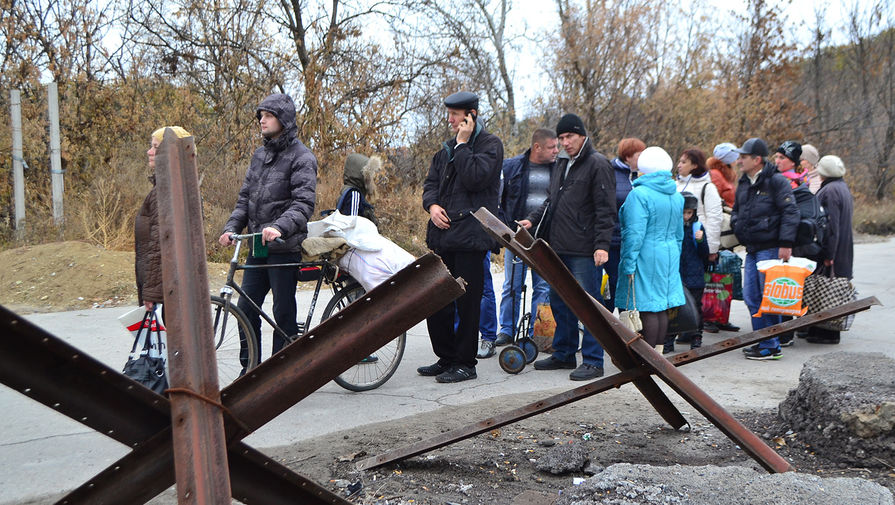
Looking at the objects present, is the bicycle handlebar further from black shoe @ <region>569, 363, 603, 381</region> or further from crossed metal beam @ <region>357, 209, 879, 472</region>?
black shoe @ <region>569, 363, 603, 381</region>

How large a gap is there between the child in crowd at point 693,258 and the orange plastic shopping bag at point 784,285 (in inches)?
27.1

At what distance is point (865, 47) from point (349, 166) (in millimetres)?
28216

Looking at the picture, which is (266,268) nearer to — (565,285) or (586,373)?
(586,373)

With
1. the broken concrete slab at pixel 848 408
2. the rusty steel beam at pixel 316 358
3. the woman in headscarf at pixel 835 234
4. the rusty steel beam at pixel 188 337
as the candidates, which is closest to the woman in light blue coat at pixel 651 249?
the broken concrete slab at pixel 848 408

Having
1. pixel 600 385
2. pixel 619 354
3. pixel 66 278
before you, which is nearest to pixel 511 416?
pixel 600 385

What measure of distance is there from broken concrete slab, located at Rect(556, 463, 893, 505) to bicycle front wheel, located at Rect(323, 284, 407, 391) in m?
3.26

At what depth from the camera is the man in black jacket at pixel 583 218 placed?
6.11m

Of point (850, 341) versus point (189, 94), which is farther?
point (189, 94)

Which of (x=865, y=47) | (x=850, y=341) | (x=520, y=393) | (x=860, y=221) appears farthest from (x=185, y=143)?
(x=865, y=47)

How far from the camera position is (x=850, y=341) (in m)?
7.78

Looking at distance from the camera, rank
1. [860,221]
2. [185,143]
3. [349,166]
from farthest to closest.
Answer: [860,221] < [349,166] < [185,143]

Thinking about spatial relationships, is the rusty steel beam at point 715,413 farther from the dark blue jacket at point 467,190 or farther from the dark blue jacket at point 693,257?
the dark blue jacket at point 693,257

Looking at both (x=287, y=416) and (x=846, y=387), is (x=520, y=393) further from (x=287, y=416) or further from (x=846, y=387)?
(x=846, y=387)

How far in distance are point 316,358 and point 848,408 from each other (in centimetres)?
298
